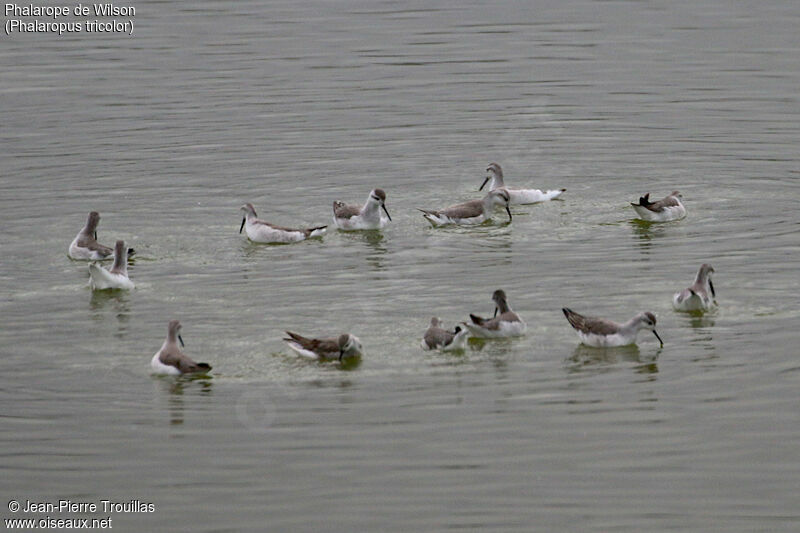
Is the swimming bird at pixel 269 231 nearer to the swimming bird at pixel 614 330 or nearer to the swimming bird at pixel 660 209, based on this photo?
the swimming bird at pixel 660 209

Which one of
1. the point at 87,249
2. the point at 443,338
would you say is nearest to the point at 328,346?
the point at 443,338

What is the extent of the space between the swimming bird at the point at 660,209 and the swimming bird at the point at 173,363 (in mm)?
10564

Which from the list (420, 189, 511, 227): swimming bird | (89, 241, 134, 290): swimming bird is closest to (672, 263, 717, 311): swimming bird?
(420, 189, 511, 227): swimming bird

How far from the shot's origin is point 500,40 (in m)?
46.6

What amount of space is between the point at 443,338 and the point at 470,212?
26.7 ft

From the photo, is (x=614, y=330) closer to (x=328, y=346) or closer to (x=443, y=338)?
(x=443, y=338)

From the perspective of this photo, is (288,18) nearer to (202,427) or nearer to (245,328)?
(245,328)

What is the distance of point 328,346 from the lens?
18.0 metres

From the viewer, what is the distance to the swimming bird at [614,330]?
1834 centimetres

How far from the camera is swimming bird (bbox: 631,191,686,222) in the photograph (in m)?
25.2

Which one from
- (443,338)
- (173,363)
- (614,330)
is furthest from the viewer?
(614,330)

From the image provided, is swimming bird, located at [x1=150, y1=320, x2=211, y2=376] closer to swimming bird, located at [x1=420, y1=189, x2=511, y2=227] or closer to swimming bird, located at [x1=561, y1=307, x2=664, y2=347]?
swimming bird, located at [x1=561, y1=307, x2=664, y2=347]

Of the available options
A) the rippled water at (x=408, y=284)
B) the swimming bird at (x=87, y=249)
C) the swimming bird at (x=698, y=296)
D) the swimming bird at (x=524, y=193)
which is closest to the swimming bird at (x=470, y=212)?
the rippled water at (x=408, y=284)

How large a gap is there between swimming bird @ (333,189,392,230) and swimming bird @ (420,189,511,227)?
0.89 metres
